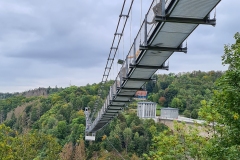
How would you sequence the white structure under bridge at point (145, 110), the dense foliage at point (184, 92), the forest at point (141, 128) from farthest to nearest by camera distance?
the dense foliage at point (184, 92) → the white structure under bridge at point (145, 110) → the forest at point (141, 128)

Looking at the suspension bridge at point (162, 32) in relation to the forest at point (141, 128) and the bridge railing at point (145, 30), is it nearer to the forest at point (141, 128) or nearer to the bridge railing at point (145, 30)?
the bridge railing at point (145, 30)

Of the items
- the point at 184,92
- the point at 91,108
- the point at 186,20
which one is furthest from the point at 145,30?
the point at 184,92

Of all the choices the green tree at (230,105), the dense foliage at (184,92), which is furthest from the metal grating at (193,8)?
the dense foliage at (184,92)

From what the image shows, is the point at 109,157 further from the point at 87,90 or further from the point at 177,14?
the point at 87,90

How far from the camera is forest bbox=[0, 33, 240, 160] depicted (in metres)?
7.67

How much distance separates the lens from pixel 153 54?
866 centimetres

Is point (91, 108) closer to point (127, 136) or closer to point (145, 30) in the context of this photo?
point (127, 136)

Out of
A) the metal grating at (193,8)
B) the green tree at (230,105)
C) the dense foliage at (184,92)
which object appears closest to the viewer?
the metal grating at (193,8)

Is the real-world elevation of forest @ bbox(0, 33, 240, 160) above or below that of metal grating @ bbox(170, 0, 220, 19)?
below

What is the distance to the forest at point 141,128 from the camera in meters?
7.67

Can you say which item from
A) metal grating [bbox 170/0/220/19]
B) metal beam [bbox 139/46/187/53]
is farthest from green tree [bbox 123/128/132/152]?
metal grating [bbox 170/0/220/19]

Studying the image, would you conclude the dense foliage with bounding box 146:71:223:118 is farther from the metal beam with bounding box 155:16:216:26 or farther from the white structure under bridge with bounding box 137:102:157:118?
the metal beam with bounding box 155:16:216:26

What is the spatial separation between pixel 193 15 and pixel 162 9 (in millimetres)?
662

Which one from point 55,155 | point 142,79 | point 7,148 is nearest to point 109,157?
point 55,155
